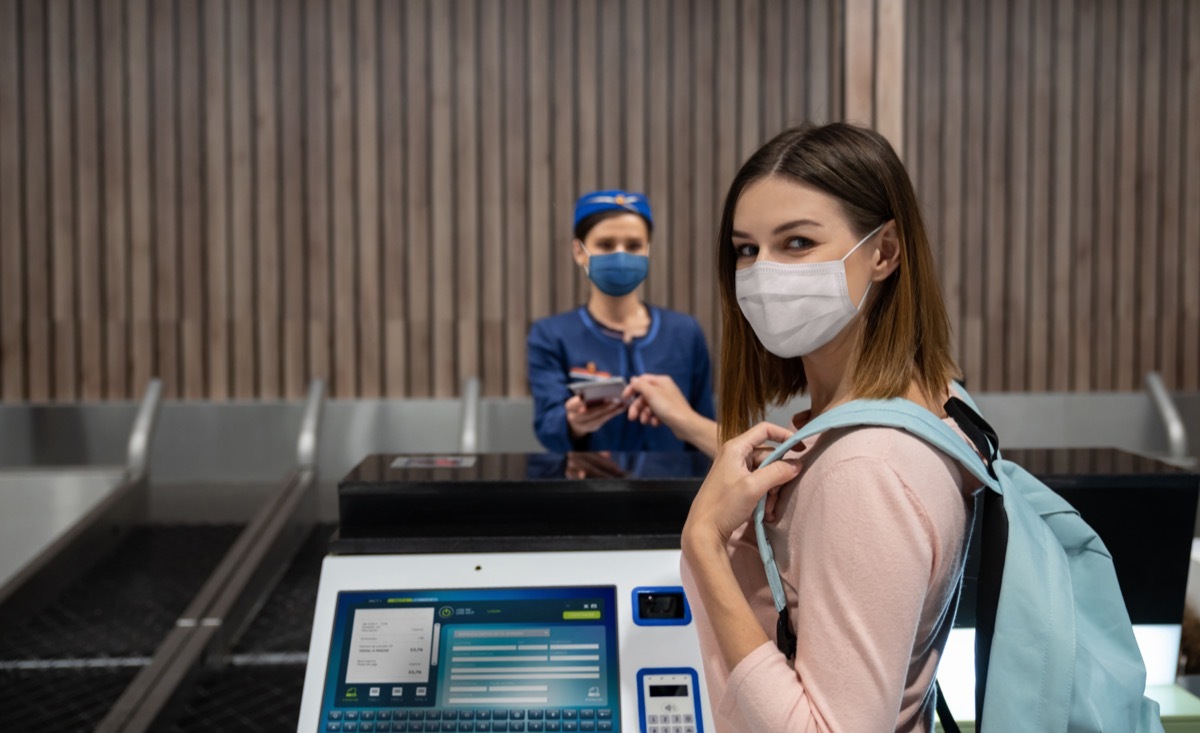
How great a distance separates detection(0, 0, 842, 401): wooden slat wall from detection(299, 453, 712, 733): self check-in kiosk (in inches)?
140

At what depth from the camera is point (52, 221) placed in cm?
486

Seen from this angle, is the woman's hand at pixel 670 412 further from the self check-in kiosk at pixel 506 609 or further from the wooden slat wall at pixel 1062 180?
the wooden slat wall at pixel 1062 180

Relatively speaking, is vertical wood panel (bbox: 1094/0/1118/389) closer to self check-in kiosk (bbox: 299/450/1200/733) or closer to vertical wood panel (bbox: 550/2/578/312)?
vertical wood panel (bbox: 550/2/578/312)

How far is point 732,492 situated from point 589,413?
4.62 ft

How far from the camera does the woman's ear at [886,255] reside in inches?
42.9

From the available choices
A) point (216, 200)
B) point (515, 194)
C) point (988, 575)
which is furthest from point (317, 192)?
point (988, 575)

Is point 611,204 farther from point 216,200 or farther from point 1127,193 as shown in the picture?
point 1127,193

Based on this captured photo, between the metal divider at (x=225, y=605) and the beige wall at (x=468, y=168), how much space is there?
0.81 meters

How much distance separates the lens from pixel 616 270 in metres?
2.66

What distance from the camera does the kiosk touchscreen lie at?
1.23 meters

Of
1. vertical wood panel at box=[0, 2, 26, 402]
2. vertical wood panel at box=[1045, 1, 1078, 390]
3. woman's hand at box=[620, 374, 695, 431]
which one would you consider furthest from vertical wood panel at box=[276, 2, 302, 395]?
vertical wood panel at box=[1045, 1, 1078, 390]

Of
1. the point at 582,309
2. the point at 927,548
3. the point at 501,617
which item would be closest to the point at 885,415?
the point at 927,548

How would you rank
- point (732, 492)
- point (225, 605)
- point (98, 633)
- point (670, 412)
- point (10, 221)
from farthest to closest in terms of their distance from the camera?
1. point (10, 221)
2. point (98, 633)
3. point (225, 605)
4. point (670, 412)
5. point (732, 492)

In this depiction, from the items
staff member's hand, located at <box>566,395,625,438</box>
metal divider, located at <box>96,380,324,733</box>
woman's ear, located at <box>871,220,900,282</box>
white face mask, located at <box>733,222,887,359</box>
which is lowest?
metal divider, located at <box>96,380,324,733</box>
